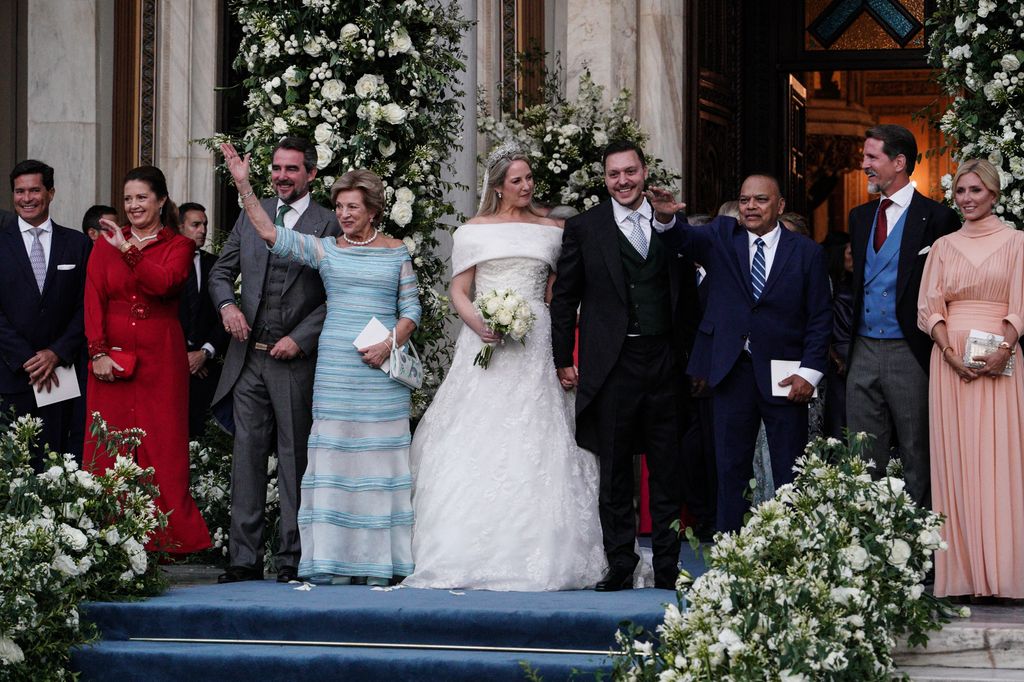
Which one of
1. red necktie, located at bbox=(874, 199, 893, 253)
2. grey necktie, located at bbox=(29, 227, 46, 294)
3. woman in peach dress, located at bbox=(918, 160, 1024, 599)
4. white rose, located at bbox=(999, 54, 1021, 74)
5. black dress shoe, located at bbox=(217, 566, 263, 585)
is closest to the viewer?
woman in peach dress, located at bbox=(918, 160, 1024, 599)

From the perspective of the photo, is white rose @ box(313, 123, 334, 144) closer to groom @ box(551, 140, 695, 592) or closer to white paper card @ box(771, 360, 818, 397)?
groom @ box(551, 140, 695, 592)

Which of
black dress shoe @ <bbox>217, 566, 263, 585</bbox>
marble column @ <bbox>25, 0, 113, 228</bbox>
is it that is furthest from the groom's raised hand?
marble column @ <bbox>25, 0, 113, 228</bbox>

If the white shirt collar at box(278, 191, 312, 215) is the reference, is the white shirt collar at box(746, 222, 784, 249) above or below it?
below

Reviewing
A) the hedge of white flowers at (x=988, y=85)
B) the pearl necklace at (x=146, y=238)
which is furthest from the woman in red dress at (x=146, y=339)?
the hedge of white flowers at (x=988, y=85)

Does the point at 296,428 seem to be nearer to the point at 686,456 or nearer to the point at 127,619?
the point at 127,619

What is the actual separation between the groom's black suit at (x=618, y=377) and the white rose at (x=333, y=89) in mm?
1603

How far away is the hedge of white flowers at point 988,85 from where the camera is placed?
838 cm

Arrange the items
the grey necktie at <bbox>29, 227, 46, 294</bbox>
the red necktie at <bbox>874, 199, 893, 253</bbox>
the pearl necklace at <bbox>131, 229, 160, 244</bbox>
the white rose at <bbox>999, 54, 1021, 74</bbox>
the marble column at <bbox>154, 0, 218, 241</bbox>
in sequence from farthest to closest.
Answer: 1. the marble column at <bbox>154, 0, 218, 241</bbox>
2. the grey necktie at <bbox>29, 227, 46, 294</bbox>
3. the pearl necklace at <bbox>131, 229, 160, 244</bbox>
4. the white rose at <bbox>999, 54, 1021, 74</bbox>
5. the red necktie at <bbox>874, 199, 893, 253</bbox>

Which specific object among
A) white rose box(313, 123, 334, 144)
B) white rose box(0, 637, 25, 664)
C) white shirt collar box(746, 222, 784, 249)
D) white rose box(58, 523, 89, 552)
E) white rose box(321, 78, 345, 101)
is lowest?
white rose box(0, 637, 25, 664)

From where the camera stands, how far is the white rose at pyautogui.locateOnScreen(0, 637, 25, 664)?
6.65m

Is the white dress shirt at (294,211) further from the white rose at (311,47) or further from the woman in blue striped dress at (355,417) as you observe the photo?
the white rose at (311,47)

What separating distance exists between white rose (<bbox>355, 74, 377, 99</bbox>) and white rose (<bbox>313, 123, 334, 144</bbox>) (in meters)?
0.25

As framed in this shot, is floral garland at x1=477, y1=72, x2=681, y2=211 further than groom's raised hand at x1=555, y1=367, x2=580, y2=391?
Yes

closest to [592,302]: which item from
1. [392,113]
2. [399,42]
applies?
[392,113]
